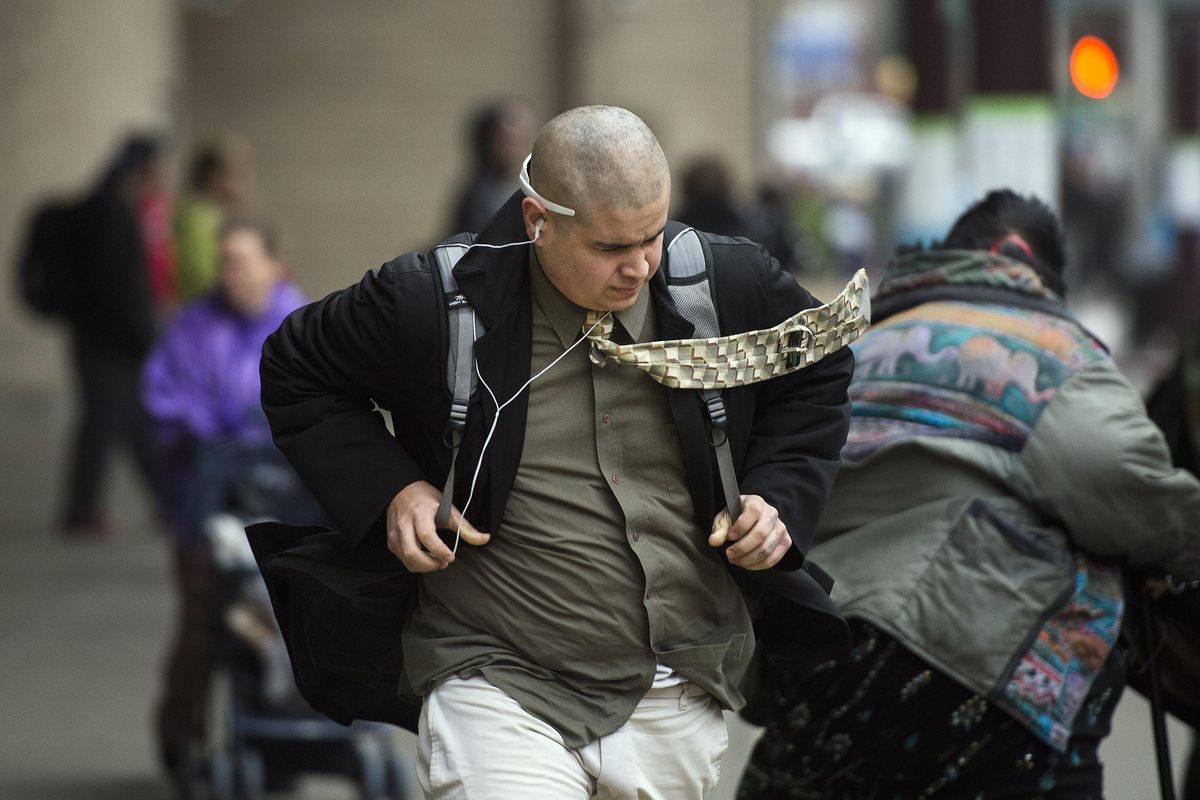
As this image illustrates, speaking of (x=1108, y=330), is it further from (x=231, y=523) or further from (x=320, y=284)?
(x=231, y=523)

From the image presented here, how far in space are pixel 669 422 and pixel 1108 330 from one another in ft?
69.5

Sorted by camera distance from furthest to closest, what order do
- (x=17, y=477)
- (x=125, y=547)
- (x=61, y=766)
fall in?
(x=17, y=477) < (x=125, y=547) < (x=61, y=766)

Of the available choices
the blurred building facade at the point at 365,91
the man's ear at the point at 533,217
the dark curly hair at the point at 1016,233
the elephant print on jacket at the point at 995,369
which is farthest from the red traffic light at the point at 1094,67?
the man's ear at the point at 533,217

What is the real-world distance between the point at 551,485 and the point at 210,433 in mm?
3025

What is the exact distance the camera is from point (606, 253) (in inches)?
121

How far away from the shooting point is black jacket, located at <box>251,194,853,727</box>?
3172 mm

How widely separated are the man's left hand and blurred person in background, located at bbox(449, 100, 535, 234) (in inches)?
215

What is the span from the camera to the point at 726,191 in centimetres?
966

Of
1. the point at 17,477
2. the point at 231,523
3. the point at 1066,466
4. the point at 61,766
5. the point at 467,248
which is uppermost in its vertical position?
the point at 467,248

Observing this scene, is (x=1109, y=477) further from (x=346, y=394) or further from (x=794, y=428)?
(x=346, y=394)

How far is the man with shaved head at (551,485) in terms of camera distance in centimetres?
315

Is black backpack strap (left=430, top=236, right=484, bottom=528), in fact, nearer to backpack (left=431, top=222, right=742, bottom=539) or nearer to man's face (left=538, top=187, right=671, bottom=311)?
backpack (left=431, top=222, right=742, bottom=539)

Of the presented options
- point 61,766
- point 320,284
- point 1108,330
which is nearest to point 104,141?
point 320,284

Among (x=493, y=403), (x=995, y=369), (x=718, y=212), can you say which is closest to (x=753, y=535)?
(x=493, y=403)
